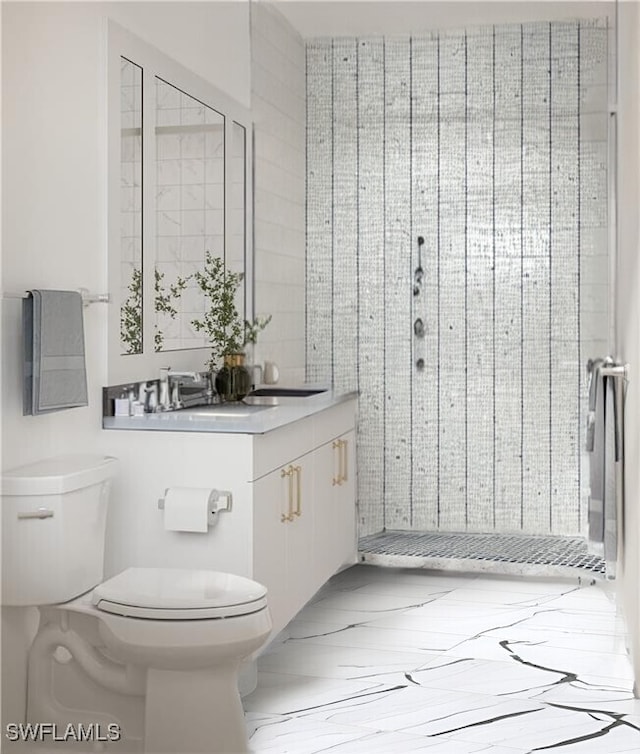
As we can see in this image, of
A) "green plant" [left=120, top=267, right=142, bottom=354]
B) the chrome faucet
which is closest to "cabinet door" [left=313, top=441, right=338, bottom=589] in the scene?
the chrome faucet

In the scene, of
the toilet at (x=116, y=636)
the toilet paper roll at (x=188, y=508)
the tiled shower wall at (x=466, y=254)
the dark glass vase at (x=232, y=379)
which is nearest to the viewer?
the toilet at (x=116, y=636)

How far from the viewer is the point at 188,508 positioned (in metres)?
2.88

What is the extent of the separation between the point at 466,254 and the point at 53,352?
1.37 meters

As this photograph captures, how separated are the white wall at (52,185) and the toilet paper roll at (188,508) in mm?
297

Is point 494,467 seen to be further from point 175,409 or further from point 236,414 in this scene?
point 175,409

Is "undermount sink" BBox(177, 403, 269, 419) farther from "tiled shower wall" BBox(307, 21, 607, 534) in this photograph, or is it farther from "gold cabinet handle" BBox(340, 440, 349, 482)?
"gold cabinet handle" BBox(340, 440, 349, 482)

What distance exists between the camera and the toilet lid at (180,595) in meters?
2.50

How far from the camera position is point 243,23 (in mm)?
3502

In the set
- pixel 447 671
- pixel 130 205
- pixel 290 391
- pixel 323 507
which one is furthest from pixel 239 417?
pixel 447 671

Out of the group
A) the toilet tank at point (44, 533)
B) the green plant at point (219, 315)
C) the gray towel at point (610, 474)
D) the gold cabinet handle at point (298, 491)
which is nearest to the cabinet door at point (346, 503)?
the gold cabinet handle at point (298, 491)

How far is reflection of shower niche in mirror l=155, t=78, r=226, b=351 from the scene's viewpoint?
131 inches

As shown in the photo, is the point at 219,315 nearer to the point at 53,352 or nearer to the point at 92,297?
the point at 92,297

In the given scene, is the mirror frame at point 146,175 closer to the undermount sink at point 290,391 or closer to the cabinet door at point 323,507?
the undermount sink at point 290,391

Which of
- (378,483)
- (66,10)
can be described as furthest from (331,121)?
(378,483)
